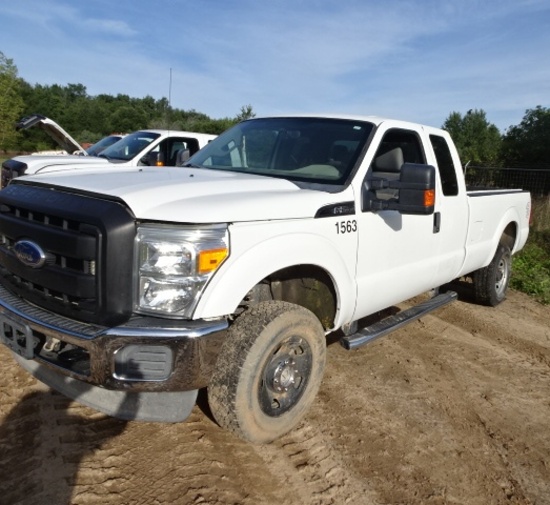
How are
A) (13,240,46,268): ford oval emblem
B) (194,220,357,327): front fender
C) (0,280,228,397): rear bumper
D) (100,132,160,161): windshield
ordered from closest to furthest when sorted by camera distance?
(0,280,228,397): rear bumper → (194,220,357,327): front fender → (13,240,46,268): ford oval emblem → (100,132,160,161): windshield

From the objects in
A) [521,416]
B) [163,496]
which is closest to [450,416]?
[521,416]

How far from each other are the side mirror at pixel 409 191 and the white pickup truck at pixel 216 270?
1 centimetres

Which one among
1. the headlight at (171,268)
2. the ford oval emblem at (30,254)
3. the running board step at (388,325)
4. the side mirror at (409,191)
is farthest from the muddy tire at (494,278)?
the ford oval emblem at (30,254)

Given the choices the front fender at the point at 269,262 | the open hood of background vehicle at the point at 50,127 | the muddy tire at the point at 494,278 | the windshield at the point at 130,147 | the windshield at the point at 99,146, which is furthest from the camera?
the windshield at the point at 99,146

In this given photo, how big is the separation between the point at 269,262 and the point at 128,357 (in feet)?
2.92

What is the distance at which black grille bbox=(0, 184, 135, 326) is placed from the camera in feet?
8.22

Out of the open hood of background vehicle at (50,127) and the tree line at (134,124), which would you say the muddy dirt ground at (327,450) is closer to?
the open hood of background vehicle at (50,127)

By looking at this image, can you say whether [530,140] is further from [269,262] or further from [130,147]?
[269,262]

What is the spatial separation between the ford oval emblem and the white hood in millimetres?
376

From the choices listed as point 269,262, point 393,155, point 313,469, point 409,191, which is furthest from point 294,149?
point 313,469

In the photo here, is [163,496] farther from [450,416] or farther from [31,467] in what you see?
[450,416]

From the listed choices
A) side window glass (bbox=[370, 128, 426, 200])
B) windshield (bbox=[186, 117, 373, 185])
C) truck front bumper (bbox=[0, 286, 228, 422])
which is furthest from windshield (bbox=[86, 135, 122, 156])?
truck front bumper (bbox=[0, 286, 228, 422])

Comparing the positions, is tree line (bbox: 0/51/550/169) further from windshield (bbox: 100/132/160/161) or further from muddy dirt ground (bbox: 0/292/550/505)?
muddy dirt ground (bbox: 0/292/550/505)

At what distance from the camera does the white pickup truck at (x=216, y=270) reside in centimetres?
254
